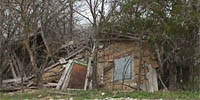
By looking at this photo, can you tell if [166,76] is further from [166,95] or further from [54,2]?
[54,2]

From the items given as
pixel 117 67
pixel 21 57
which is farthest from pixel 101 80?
pixel 21 57

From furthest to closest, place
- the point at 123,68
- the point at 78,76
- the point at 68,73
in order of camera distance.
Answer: the point at 123,68
the point at 78,76
the point at 68,73

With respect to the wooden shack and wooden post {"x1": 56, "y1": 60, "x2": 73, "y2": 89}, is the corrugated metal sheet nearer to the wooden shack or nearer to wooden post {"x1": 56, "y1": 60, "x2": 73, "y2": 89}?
wooden post {"x1": 56, "y1": 60, "x2": 73, "y2": 89}

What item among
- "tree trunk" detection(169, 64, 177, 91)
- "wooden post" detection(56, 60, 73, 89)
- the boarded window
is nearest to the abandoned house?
the boarded window

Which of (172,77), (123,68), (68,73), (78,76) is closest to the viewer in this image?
(172,77)

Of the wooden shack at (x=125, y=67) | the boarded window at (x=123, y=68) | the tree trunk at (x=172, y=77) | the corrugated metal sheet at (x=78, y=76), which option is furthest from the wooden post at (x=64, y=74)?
the tree trunk at (x=172, y=77)

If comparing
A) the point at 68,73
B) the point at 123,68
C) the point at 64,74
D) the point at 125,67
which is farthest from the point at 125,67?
the point at 64,74

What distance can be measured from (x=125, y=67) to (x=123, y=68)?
0.12 m

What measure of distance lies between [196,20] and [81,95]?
4.94m

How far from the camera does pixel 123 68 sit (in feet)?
42.3

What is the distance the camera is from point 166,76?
1323cm

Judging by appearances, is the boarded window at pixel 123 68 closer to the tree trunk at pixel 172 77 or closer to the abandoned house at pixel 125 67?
the abandoned house at pixel 125 67

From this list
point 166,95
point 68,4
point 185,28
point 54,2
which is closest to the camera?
point 166,95

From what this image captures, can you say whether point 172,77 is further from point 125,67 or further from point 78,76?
point 78,76
